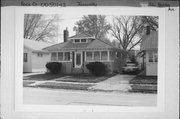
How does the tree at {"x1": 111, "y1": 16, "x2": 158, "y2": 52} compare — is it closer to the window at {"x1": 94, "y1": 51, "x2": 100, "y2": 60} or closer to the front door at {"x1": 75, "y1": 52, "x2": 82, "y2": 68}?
the window at {"x1": 94, "y1": 51, "x2": 100, "y2": 60}

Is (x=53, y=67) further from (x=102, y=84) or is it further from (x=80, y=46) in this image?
(x=102, y=84)

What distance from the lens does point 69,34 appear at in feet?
14.8

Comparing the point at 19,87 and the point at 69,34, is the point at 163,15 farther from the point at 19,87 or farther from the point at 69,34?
the point at 19,87

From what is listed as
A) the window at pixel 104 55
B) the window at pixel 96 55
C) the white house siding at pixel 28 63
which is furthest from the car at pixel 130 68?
the white house siding at pixel 28 63

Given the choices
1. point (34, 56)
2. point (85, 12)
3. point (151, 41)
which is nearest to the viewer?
point (85, 12)

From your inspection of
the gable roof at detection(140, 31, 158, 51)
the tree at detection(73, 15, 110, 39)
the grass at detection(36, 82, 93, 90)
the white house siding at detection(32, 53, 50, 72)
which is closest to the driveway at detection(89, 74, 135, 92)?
the grass at detection(36, 82, 93, 90)

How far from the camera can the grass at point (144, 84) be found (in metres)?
4.29

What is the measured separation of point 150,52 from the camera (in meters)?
4.34

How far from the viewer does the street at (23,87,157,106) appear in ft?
14.0

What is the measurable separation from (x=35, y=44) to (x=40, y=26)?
391 mm

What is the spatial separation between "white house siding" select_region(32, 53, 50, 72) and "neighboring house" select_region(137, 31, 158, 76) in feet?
6.75

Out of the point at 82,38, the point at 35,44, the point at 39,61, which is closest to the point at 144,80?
the point at 82,38

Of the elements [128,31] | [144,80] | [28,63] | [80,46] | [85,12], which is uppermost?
[85,12]

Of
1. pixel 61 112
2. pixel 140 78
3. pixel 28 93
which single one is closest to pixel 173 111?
pixel 140 78
